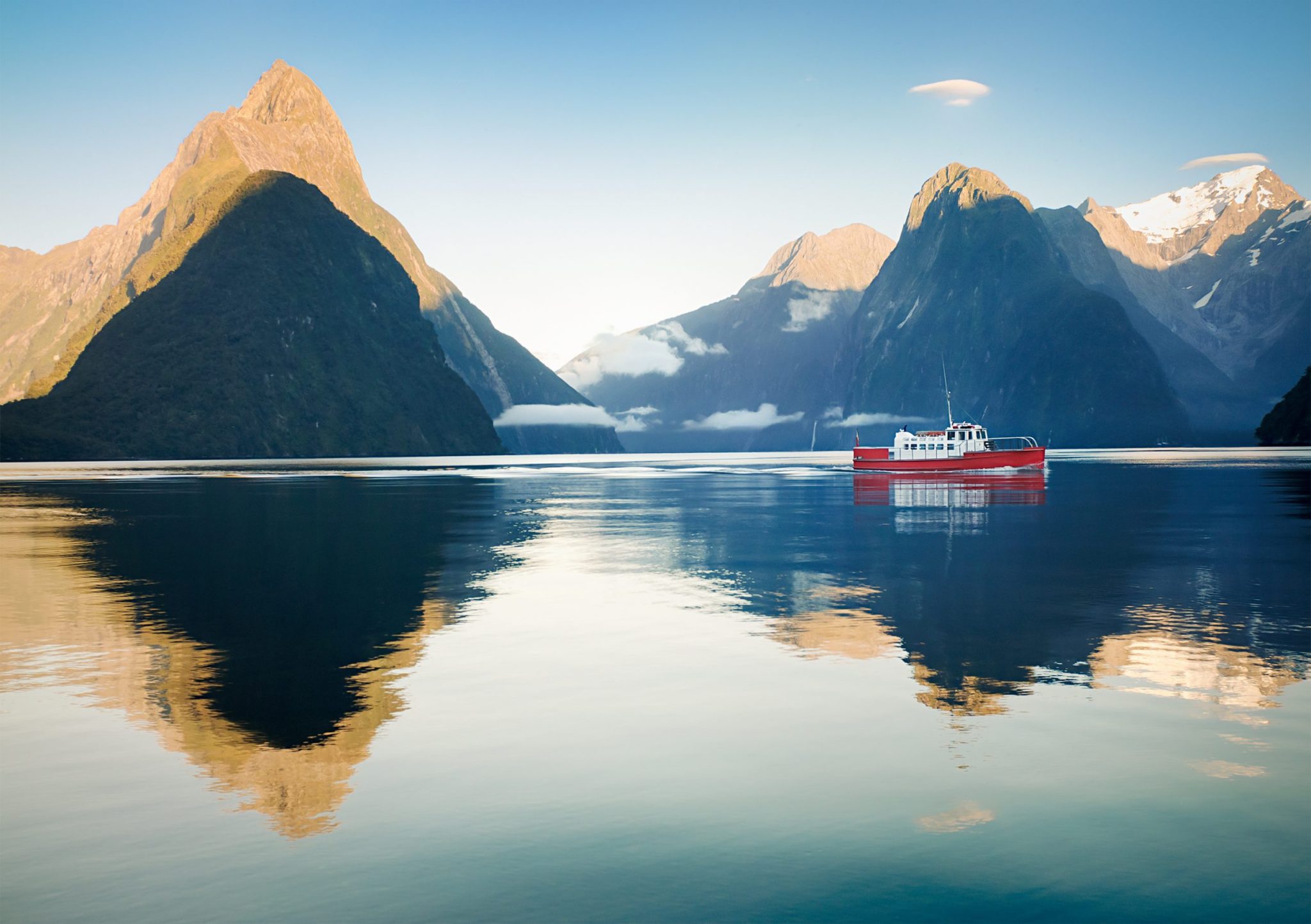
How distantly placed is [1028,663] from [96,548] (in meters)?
37.3

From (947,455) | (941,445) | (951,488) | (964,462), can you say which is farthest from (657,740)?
(941,445)

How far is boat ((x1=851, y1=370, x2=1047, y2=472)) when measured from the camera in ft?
435

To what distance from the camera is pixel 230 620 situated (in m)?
25.3

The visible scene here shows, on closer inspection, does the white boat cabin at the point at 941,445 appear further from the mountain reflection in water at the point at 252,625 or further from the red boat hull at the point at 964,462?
the mountain reflection in water at the point at 252,625

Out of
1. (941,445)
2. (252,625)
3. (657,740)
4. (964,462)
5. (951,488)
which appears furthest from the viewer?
(941,445)

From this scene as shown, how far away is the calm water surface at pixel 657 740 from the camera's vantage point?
9859 mm

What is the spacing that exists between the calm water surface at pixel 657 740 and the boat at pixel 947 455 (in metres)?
96.9

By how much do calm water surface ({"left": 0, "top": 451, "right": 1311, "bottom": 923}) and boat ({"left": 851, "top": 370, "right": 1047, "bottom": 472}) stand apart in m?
96.9

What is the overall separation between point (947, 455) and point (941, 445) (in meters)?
2.41

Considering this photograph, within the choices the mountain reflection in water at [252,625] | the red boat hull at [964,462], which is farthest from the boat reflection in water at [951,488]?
the mountain reflection in water at [252,625]

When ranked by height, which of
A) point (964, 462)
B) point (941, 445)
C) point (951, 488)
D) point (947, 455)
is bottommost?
point (951, 488)

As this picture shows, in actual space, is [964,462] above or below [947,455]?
below

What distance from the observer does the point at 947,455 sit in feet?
450

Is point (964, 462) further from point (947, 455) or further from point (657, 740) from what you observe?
point (657, 740)
